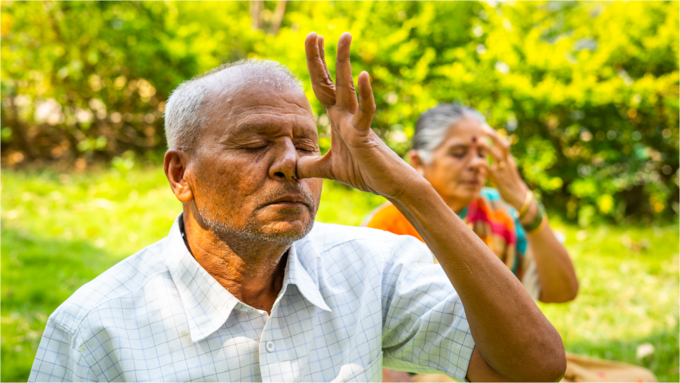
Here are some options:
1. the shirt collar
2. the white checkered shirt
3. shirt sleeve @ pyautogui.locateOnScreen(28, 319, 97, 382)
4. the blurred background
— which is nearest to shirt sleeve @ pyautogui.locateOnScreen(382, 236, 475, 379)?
the white checkered shirt

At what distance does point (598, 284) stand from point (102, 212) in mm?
5279

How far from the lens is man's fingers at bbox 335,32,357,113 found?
132 centimetres

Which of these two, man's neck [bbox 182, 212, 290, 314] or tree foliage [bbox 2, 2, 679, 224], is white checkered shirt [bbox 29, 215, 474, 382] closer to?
man's neck [bbox 182, 212, 290, 314]

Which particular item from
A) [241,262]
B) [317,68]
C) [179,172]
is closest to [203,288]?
[241,262]

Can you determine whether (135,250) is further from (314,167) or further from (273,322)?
(314,167)

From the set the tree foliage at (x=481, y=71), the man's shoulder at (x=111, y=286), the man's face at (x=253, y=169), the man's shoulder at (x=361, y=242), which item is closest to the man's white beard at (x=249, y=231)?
the man's face at (x=253, y=169)

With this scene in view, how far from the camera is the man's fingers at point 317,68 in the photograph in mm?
1386

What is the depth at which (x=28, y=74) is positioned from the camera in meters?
6.65

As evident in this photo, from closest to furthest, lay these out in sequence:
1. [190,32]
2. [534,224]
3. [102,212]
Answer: [534,224], [102,212], [190,32]

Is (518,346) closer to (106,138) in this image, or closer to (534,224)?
(534,224)

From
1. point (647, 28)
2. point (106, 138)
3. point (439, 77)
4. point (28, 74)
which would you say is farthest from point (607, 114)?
point (28, 74)

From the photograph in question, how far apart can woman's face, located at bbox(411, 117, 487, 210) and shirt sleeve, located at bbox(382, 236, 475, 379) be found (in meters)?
1.24

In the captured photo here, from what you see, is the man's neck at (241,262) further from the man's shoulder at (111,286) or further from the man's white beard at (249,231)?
the man's shoulder at (111,286)

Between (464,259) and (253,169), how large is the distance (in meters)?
0.74
